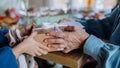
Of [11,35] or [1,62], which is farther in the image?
[11,35]

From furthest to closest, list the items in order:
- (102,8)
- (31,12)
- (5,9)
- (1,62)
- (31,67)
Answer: (102,8)
(31,12)
(5,9)
(31,67)
(1,62)

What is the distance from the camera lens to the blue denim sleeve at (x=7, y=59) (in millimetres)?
522

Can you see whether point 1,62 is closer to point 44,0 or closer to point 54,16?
point 54,16

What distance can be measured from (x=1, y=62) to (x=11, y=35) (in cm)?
17

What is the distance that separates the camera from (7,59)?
0.53 meters

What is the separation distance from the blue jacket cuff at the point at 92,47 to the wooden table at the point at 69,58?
3 centimetres

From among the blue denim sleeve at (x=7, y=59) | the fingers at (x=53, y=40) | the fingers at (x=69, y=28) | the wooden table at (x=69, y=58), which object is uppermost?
the fingers at (x=69, y=28)

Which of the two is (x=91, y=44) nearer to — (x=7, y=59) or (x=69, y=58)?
(x=69, y=58)

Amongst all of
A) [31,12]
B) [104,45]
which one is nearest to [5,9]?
[31,12]

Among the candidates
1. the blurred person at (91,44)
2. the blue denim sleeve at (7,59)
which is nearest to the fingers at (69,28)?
the blurred person at (91,44)

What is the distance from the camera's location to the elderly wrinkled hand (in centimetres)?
59

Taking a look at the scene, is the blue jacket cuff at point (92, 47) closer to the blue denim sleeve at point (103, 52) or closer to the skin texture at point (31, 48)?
the blue denim sleeve at point (103, 52)

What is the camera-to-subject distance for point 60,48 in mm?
594

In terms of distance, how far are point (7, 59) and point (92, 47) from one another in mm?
263
